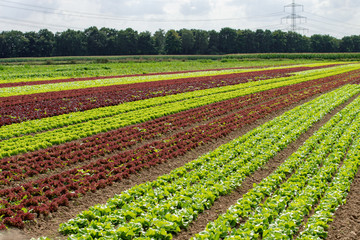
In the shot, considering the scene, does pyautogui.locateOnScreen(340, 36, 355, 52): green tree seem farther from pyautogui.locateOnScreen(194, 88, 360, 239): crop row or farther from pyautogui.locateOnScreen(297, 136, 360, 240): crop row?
pyautogui.locateOnScreen(297, 136, 360, 240): crop row

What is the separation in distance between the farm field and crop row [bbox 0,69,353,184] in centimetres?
6

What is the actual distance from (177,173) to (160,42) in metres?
130

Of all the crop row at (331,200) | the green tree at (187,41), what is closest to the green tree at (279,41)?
the green tree at (187,41)

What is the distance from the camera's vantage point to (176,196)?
896 centimetres

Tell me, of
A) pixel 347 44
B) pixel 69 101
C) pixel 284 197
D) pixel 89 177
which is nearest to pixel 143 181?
pixel 89 177

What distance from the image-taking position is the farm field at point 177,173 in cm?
771

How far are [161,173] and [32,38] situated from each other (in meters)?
112

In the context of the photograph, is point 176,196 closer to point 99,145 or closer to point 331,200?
point 331,200

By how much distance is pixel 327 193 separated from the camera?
9.22m

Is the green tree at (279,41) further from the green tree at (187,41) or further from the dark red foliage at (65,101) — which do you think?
the dark red foliage at (65,101)

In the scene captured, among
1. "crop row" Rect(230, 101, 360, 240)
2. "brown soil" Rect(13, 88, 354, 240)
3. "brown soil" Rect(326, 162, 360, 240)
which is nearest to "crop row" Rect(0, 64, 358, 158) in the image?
"brown soil" Rect(13, 88, 354, 240)

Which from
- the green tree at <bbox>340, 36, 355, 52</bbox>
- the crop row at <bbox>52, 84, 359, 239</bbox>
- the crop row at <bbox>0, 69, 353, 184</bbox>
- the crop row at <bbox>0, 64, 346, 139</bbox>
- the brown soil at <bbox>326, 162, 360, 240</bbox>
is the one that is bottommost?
the brown soil at <bbox>326, 162, 360, 240</bbox>

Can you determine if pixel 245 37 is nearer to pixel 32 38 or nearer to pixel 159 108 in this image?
pixel 32 38

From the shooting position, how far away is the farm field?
7.71 meters
